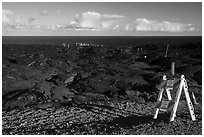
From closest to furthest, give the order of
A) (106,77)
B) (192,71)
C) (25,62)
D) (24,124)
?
(24,124) → (106,77) → (192,71) → (25,62)

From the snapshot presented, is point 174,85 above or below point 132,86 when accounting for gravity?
above

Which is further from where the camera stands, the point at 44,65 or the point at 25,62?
the point at 25,62

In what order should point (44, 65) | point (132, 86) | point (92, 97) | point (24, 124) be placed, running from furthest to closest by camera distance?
point (44, 65) < point (132, 86) < point (92, 97) < point (24, 124)

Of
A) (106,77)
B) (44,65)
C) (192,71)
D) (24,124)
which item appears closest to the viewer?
(24,124)

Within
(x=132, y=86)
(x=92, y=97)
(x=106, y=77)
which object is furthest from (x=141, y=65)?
(x=92, y=97)

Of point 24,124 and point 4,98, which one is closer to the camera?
point 24,124

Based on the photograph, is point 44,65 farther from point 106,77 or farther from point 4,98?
point 4,98

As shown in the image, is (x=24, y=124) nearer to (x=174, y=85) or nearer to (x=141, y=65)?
(x=174, y=85)

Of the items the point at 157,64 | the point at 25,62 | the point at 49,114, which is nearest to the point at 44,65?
the point at 25,62

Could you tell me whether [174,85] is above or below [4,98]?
above
